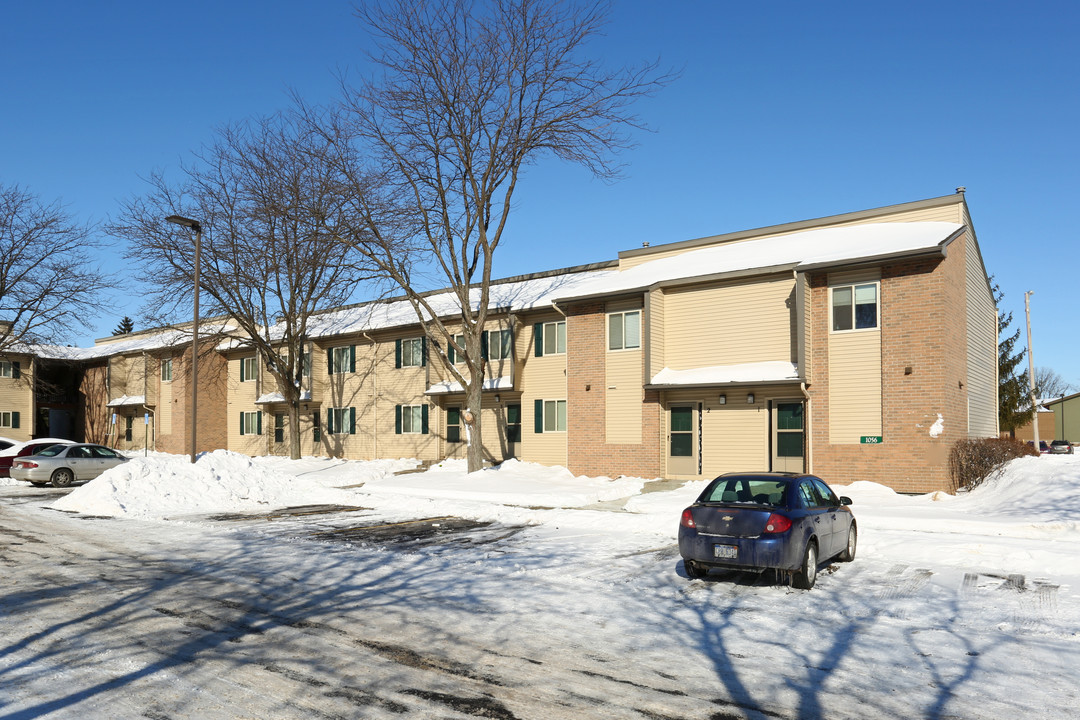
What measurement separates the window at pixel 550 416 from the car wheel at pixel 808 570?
62.7 ft

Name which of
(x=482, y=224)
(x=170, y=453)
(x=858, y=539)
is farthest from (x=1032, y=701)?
(x=170, y=453)

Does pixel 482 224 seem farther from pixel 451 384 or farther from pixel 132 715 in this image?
pixel 132 715

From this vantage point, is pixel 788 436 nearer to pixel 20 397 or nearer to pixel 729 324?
pixel 729 324

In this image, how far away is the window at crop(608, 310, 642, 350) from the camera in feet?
87.6

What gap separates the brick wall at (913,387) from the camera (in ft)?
68.2

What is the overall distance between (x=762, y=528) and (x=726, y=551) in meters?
0.58

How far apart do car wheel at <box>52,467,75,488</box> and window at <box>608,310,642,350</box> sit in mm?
19282

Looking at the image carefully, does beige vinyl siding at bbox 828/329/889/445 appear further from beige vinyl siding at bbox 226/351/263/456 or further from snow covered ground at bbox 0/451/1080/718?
beige vinyl siding at bbox 226/351/263/456

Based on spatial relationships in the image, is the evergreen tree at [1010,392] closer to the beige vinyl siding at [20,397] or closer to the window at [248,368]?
the window at [248,368]

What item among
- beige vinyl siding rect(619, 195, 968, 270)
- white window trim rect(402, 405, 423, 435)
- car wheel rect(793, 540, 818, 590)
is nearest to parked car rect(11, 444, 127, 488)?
white window trim rect(402, 405, 423, 435)

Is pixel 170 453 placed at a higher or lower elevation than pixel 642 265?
lower

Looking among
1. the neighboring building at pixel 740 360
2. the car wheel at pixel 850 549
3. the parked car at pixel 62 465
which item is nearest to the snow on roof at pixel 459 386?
the neighboring building at pixel 740 360

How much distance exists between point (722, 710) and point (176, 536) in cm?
1269

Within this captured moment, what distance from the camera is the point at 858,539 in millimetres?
14562
